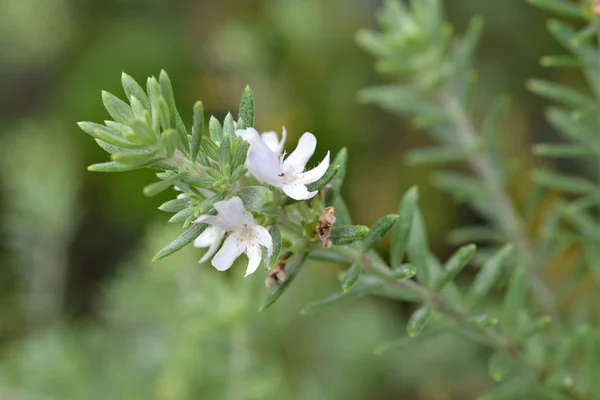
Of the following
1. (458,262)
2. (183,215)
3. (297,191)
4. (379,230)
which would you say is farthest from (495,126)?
(183,215)

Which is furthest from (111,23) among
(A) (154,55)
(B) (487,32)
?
(B) (487,32)

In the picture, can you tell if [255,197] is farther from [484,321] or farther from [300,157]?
[484,321]

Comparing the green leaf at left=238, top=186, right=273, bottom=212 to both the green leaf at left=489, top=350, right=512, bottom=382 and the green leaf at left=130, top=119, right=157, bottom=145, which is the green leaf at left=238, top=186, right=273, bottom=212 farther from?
the green leaf at left=489, top=350, right=512, bottom=382

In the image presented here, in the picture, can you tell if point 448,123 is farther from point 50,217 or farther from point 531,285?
point 50,217

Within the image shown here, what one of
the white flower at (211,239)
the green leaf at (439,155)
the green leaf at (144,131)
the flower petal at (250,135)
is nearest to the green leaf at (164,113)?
the green leaf at (144,131)

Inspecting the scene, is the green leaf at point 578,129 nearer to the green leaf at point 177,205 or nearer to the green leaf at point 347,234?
the green leaf at point 347,234

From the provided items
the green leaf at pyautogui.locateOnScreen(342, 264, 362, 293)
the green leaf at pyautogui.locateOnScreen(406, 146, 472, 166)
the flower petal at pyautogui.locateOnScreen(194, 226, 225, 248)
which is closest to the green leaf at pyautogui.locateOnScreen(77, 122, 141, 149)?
the flower petal at pyautogui.locateOnScreen(194, 226, 225, 248)
